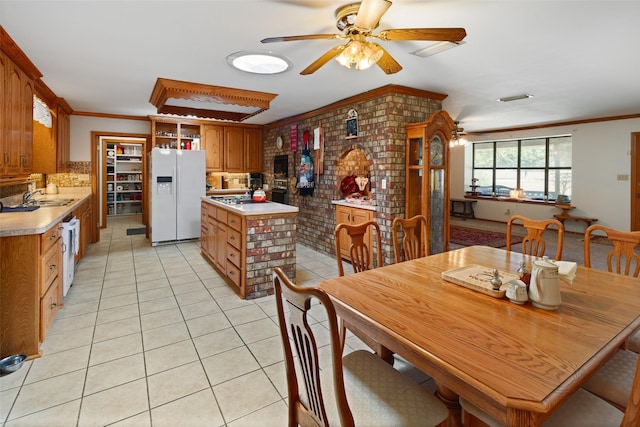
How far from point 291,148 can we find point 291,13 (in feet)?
12.9

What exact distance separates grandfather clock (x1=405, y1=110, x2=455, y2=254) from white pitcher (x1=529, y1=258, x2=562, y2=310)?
2.65 meters

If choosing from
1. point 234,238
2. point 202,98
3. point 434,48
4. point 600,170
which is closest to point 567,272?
point 434,48

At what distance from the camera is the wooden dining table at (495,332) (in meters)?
0.89

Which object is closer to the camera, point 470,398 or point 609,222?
point 470,398

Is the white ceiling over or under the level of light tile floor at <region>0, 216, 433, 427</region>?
over

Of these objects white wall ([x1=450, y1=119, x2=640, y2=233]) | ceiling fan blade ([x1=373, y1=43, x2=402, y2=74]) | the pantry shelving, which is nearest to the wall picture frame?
ceiling fan blade ([x1=373, y1=43, x2=402, y2=74])

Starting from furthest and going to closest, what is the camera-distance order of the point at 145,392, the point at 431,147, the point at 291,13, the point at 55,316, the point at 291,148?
the point at 291,148 → the point at 431,147 → the point at 55,316 → the point at 291,13 → the point at 145,392

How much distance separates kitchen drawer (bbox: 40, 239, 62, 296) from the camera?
2.35 m

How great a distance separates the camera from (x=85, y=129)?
19.5 ft

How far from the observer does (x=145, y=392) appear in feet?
6.33

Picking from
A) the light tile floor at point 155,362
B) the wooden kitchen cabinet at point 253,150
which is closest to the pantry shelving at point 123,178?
the wooden kitchen cabinet at point 253,150

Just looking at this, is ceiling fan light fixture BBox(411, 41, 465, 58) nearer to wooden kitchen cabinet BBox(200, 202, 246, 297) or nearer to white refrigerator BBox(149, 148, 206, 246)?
wooden kitchen cabinet BBox(200, 202, 246, 297)

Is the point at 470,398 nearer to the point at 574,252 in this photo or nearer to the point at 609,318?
the point at 609,318

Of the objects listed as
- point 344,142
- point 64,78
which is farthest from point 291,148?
point 64,78
